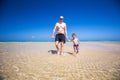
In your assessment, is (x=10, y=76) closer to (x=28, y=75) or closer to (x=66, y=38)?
(x=28, y=75)

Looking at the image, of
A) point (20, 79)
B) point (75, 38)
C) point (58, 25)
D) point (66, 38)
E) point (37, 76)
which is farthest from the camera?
point (75, 38)

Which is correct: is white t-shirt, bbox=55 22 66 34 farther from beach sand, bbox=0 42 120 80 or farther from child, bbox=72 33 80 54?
beach sand, bbox=0 42 120 80

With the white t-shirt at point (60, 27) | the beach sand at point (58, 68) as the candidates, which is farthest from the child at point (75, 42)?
the beach sand at point (58, 68)

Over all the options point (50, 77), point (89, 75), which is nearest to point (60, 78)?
Result: point (50, 77)

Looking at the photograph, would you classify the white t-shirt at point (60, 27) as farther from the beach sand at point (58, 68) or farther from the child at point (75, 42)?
the beach sand at point (58, 68)

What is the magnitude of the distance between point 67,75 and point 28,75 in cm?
101

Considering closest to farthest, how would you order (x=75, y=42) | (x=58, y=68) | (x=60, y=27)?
(x=58, y=68)
(x=60, y=27)
(x=75, y=42)

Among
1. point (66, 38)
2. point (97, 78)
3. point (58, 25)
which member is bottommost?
point (97, 78)

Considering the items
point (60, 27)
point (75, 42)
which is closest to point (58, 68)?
point (60, 27)

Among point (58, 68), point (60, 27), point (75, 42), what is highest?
point (60, 27)

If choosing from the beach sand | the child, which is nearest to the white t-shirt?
the child

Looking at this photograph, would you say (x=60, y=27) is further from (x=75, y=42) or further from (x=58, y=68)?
(x=58, y=68)

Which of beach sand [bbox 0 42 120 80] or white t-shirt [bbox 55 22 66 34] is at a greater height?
white t-shirt [bbox 55 22 66 34]

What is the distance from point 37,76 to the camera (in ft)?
10.6
